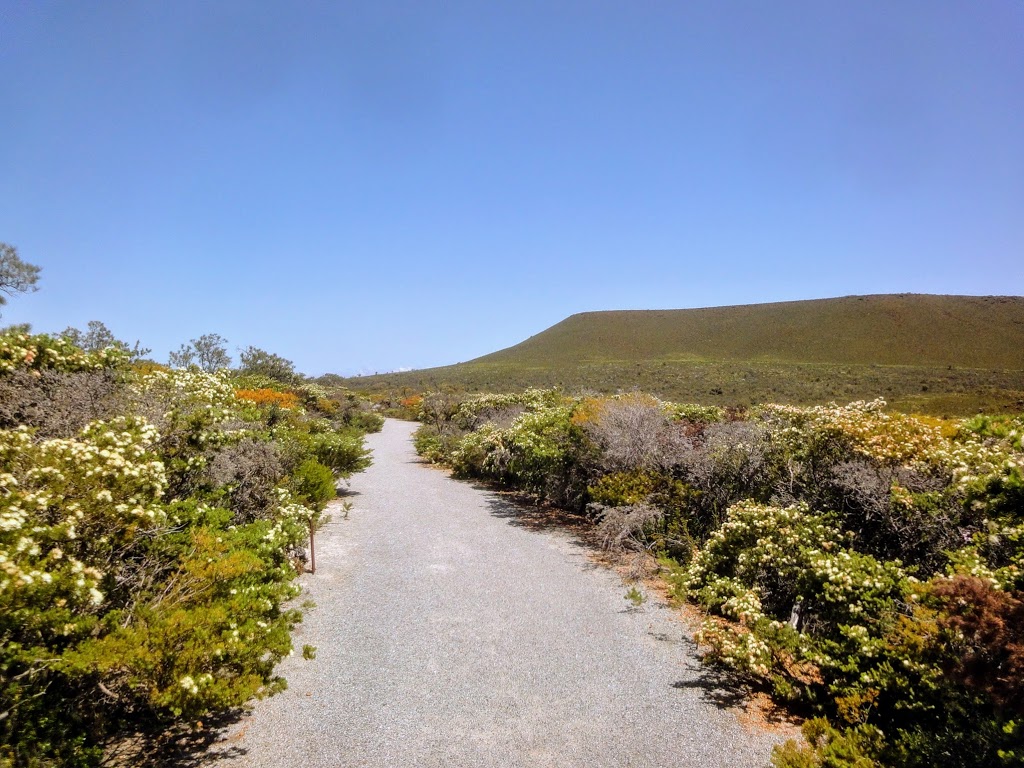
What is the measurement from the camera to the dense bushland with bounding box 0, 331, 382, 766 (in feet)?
9.83

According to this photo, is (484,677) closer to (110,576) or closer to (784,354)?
(110,576)

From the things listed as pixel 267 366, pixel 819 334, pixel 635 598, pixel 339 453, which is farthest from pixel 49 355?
pixel 819 334

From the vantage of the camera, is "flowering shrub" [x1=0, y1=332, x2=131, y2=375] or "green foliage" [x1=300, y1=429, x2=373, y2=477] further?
"green foliage" [x1=300, y1=429, x2=373, y2=477]

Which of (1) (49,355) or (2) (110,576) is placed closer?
(2) (110,576)

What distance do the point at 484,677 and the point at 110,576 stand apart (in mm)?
3351

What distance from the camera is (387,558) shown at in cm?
907

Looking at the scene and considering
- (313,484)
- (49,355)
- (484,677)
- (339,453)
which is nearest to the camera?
(484,677)

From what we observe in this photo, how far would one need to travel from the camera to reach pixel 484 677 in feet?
17.4

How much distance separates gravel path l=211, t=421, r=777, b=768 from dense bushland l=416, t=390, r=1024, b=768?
0.73 meters

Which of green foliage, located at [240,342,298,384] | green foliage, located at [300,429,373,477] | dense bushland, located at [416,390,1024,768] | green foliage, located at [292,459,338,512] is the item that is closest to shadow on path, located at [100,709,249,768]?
dense bushland, located at [416,390,1024,768]

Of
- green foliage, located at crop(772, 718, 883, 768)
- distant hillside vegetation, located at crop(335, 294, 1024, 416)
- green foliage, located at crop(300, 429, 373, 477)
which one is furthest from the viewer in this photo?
distant hillside vegetation, located at crop(335, 294, 1024, 416)

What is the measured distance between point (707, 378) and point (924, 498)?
45790 mm

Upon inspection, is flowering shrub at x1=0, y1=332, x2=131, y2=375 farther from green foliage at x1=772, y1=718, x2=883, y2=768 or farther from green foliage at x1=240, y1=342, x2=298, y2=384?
green foliage at x1=240, y1=342, x2=298, y2=384

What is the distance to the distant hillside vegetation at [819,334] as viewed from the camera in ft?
200
